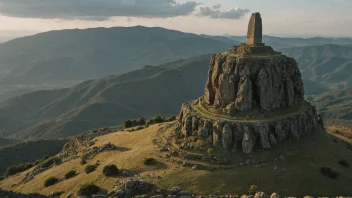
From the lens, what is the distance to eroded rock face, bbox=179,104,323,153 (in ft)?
238

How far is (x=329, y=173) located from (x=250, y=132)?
18.3 metres

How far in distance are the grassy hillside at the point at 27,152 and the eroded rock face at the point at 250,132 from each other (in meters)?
133

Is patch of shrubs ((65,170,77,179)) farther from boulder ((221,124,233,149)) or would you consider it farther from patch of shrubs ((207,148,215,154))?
boulder ((221,124,233,149))

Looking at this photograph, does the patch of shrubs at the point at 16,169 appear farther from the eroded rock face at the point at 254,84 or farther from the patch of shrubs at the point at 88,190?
the eroded rock face at the point at 254,84

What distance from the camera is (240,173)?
216ft

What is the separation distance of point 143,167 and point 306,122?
4189 cm

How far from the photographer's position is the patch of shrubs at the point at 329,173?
6725 centimetres

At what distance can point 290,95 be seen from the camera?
272 feet

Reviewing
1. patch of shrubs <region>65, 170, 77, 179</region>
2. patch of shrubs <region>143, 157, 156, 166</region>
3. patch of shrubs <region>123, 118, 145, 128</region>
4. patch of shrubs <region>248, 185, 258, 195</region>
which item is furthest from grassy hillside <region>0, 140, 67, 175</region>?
patch of shrubs <region>248, 185, 258, 195</region>

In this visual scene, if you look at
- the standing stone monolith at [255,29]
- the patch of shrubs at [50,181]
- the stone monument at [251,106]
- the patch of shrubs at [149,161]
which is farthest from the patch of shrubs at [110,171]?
the standing stone monolith at [255,29]

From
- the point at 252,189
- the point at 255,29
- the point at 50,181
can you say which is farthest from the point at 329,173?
the point at 50,181

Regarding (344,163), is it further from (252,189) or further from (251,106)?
(252,189)

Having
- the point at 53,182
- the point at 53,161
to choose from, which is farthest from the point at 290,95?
the point at 53,161

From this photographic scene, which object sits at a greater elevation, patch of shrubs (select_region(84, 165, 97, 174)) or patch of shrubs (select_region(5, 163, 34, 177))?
patch of shrubs (select_region(84, 165, 97, 174))
